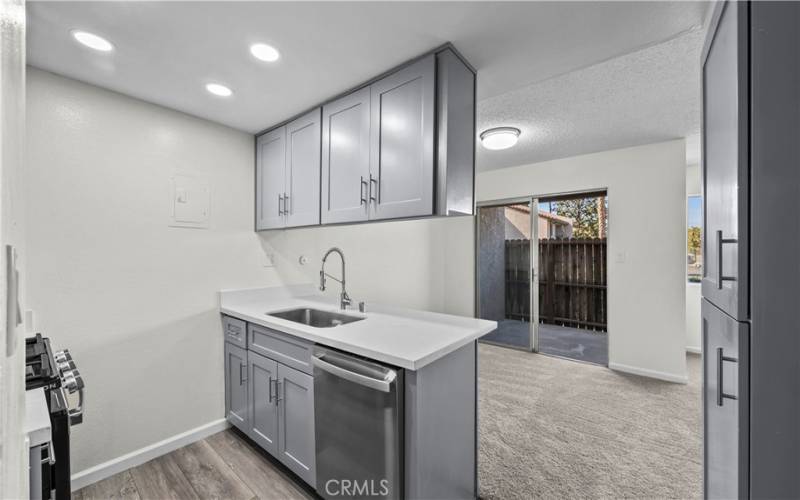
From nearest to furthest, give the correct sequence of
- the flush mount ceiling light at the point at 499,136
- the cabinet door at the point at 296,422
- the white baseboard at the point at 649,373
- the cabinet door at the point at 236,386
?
the cabinet door at the point at 296,422, the cabinet door at the point at 236,386, the flush mount ceiling light at the point at 499,136, the white baseboard at the point at 649,373

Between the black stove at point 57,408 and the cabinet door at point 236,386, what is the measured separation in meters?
1.10

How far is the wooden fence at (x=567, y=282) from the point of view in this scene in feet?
13.8

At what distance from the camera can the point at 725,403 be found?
878 millimetres

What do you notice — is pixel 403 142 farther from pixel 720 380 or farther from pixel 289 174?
pixel 720 380

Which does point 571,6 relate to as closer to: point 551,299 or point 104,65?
point 104,65

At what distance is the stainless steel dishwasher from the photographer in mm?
1339

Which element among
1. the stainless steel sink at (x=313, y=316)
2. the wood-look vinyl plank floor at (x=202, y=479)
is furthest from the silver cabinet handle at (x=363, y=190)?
the wood-look vinyl plank floor at (x=202, y=479)

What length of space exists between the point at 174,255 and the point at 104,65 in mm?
1131

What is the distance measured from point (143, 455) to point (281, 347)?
3.85 ft

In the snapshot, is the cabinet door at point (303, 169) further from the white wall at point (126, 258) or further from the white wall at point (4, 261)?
the white wall at point (4, 261)

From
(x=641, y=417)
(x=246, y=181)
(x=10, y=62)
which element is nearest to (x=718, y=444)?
(x=10, y=62)
